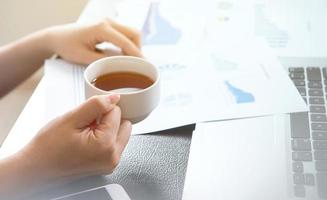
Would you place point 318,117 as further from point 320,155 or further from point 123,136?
point 123,136

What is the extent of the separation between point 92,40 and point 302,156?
400 millimetres

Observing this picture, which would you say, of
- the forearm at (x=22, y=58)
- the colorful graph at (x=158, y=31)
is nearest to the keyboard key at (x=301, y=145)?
the colorful graph at (x=158, y=31)

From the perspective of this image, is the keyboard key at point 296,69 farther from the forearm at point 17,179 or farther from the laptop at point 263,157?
the forearm at point 17,179

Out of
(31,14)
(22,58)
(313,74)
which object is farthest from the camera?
(31,14)

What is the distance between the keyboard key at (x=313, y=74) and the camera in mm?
755

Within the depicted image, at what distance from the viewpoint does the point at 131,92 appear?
0.61m

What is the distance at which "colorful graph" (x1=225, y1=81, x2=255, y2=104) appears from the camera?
72cm

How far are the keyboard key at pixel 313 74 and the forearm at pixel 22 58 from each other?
1.47ft

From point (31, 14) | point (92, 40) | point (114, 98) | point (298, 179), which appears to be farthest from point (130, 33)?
point (31, 14)

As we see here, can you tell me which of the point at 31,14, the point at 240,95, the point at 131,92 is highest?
the point at 131,92

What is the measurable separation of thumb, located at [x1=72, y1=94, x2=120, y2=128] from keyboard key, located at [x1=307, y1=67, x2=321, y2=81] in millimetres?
351

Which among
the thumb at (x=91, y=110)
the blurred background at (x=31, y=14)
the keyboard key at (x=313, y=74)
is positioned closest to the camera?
the thumb at (x=91, y=110)

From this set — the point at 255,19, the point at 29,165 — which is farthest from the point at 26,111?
the point at 255,19

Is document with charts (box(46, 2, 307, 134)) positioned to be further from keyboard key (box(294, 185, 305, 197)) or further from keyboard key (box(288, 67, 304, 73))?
keyboard key (box(294, 185, 305, 197))
